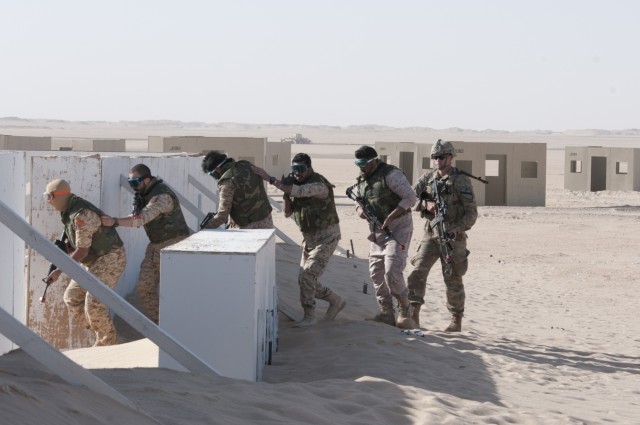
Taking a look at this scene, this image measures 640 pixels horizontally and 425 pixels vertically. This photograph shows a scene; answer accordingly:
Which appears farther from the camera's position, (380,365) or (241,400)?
(380,365)

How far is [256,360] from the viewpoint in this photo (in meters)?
6.61

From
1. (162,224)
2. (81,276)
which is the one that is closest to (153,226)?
(162,224)

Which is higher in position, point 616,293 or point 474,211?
point 474,211

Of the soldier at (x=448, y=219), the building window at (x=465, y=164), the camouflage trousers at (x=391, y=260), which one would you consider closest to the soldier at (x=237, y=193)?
the camouflage trousers at (x=391, y=260)

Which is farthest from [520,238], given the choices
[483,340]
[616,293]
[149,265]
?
[149,265]

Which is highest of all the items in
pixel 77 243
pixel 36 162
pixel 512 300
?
pixel 36 162

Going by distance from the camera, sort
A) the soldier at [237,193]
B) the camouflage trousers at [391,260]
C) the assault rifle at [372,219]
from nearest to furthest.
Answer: the camouflage trousers at [391,260] → the assault rifle at [372,219] → the soldier at [237,193]

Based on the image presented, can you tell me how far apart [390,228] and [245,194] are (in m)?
1.28

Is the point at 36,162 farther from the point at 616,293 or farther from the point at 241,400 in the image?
the point at 616,293

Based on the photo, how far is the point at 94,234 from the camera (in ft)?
26.4

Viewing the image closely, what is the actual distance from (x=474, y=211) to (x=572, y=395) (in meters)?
2.14

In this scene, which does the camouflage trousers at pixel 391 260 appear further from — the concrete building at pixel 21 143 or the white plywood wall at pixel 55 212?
the concrete building at pixel 21 143

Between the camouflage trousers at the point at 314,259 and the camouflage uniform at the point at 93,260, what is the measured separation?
4.77 feet

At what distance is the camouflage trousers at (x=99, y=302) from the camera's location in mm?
8062
